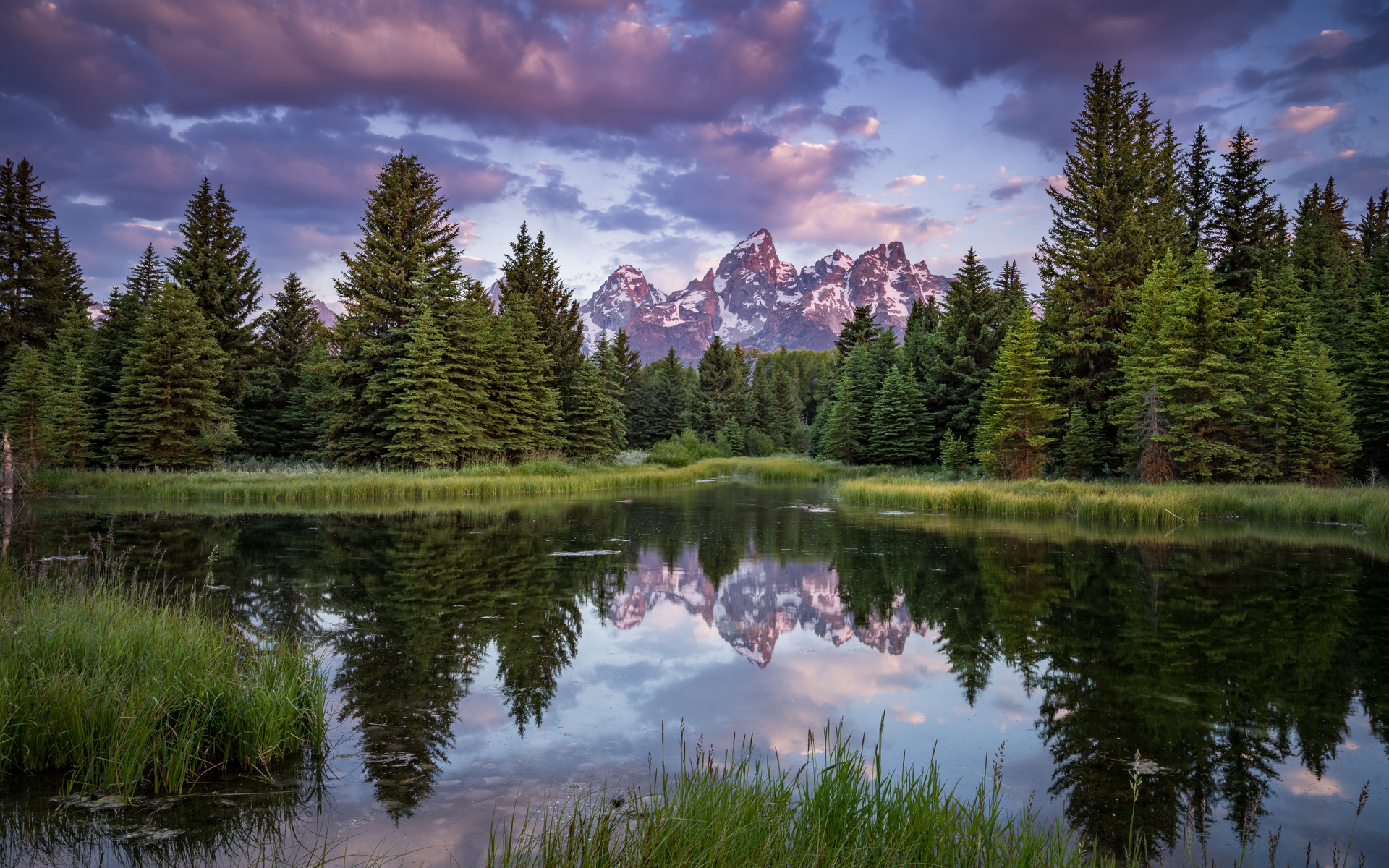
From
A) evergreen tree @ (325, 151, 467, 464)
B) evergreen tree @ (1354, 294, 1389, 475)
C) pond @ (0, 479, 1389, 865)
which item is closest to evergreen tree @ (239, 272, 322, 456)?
evergreen tree @ (325, 151, 467, 464)

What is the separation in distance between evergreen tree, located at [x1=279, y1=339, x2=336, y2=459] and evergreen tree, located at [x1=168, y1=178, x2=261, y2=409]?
2439 mm

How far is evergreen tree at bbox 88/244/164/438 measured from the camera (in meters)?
30.6

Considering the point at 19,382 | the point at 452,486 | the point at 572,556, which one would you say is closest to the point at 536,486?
the point at 452,486

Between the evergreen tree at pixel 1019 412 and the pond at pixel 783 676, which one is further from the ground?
the evergreen tree at pixel 1019 412

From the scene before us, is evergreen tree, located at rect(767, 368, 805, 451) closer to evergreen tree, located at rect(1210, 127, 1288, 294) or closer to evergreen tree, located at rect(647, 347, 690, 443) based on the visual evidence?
evergreen tree, located at rect(647, 347, 690, 443)

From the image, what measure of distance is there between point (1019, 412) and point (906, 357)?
17.7m

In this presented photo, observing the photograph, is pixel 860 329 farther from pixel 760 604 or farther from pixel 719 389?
pixel 760 604

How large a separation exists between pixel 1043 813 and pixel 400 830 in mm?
3570

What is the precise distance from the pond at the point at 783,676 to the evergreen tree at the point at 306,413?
64.2 feet

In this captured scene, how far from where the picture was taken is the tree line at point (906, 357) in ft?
80.7

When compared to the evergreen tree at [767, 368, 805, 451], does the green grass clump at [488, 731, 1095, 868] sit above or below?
below

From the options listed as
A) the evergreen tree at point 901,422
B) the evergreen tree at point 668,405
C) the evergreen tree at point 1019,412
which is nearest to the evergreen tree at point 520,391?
the evergreen tree at point 901,422

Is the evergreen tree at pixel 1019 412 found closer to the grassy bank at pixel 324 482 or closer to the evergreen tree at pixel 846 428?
the evergreen tree at pixel 846 428

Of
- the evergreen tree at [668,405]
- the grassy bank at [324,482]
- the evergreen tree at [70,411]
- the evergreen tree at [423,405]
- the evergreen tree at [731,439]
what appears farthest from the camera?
the evergreen tree at [731,439]
